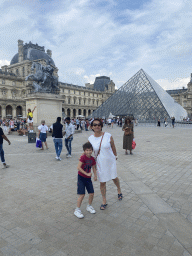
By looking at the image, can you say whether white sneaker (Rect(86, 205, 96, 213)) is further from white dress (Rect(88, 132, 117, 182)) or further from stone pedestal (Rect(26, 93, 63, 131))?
stone pedestal (Rect(26, 93, 63, 131))

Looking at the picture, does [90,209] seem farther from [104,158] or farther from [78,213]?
[104,158]

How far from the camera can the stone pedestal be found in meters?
15.4

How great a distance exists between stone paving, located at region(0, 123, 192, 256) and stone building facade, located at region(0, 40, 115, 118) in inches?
1457

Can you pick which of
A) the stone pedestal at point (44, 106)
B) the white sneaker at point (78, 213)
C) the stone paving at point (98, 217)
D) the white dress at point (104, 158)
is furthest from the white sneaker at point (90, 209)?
the stone pedestal at point (44, 106)

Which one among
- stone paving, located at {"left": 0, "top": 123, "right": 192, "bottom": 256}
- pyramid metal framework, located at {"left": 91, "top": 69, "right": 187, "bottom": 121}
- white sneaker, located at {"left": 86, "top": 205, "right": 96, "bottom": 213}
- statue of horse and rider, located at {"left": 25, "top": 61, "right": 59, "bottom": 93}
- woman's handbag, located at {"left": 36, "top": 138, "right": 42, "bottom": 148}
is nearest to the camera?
stone paving, located at {"left": 0, "top": 123, "right": 192, "bottom": 256}

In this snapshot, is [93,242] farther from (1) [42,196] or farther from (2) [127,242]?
(1) [42,196]

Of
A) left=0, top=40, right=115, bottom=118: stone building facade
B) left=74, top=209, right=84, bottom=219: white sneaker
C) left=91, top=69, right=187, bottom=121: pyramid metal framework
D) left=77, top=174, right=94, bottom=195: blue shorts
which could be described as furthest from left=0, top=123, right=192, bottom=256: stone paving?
left=0, top=40, right=115, bottom=118: stone building facade

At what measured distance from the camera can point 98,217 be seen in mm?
2959

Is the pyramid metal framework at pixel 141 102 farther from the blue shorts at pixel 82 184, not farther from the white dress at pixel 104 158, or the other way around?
the blue shorts at pixel 82 184

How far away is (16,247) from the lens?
2275 mm

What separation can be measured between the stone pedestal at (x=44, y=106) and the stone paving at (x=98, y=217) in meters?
10.8

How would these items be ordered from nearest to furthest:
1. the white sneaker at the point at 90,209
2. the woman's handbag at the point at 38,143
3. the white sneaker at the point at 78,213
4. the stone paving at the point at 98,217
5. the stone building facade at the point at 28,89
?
the stone paving at the point at 98,217 < the white sneaker at the point at 78,213 < the white sneaker at the point at 90,209 < the woman's handbag at the point at 38,143 < the stone building facade at the point at 28,89

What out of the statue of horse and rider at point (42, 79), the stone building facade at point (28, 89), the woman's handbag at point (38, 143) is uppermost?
the stone building facade at point (28, 89)

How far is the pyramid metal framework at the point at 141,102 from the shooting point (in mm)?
32125
